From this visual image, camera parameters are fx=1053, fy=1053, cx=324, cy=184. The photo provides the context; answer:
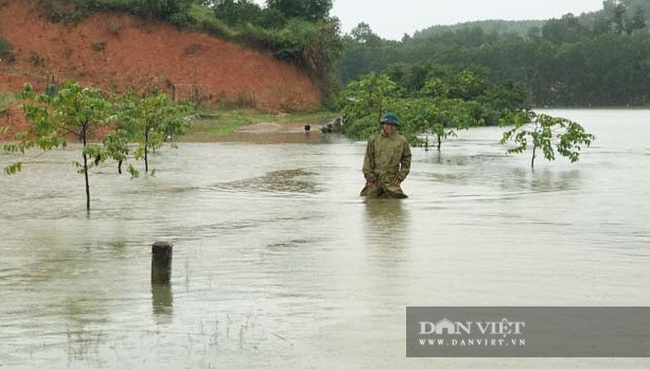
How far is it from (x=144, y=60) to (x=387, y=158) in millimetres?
50062

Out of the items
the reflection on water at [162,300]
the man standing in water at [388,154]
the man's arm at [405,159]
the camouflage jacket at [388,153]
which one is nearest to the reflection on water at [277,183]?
the man standing in water at [388,154]

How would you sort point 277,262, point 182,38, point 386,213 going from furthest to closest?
point 182,38 < point 386,213 < point 277,262

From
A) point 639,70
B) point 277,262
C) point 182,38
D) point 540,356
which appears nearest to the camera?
point 540,356

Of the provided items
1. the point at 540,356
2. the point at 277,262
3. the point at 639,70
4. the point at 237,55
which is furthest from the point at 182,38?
the point at 639,70

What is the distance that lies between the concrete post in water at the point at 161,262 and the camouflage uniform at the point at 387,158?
25.6 ft

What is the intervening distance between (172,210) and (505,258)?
306 inches

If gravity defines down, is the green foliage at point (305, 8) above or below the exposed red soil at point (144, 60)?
above

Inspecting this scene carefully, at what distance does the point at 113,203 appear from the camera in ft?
65.8

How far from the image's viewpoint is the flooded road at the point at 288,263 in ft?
27.5

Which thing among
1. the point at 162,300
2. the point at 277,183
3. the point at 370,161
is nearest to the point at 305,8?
the point at 277,183

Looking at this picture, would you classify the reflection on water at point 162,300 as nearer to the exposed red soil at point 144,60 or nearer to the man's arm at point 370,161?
the man's arm at point 370,161

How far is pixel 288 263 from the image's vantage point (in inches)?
489

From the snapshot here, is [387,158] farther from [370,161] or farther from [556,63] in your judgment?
[556,63]

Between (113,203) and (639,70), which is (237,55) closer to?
(113,203)
